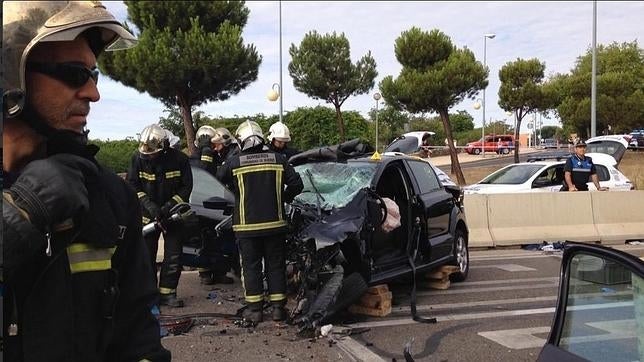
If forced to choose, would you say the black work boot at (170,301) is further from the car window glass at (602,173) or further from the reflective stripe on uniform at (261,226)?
the car window glass at (602,173)

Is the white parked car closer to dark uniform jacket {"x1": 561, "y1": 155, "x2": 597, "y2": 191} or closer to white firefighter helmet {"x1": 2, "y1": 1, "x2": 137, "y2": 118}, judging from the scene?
dark uniform jacket {"x1": 561, "y1": 155, "x2": 597, "y2": 191}

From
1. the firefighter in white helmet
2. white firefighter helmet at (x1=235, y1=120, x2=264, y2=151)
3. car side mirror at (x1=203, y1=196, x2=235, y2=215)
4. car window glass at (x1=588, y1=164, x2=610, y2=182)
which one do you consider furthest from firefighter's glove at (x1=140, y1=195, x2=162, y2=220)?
car window glass at (x1=588, y1=164, x2=610, y2=182)

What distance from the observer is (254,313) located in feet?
19.1

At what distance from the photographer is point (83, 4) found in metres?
1.53

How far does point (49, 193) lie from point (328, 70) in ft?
96.6

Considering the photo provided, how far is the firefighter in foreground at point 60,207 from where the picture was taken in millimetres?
1326

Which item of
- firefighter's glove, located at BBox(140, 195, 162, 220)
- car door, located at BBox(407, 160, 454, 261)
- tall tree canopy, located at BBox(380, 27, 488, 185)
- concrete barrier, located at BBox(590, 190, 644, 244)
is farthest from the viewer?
tall tree canopy, located at BBox(380, 27, 488, 185)

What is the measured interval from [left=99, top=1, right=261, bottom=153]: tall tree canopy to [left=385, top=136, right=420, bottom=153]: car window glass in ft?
41.9

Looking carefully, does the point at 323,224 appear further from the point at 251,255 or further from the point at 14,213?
the point at 14,213

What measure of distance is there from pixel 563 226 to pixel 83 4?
36.9 ft

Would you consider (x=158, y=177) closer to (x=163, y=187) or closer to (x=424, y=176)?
(x=163, y=187)

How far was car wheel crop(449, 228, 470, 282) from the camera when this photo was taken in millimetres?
7801

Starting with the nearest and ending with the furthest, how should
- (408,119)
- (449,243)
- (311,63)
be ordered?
(449,243) → (311,63) → (408,119)

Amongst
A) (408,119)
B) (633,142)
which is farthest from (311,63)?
(408,119)
